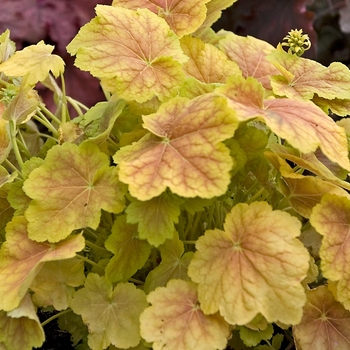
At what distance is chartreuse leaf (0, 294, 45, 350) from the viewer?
0.75 metres

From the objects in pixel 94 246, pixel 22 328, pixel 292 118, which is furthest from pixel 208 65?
pixel 22 328

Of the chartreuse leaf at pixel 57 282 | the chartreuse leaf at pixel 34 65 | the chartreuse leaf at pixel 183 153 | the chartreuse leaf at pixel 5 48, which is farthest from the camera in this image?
the chartreuse leaf at pixel 5 48

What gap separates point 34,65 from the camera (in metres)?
0.92

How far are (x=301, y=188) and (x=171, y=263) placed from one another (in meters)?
0.23

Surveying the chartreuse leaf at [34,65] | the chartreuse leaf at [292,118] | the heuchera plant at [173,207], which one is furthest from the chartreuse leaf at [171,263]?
the chartreuse leaf at [34,65]

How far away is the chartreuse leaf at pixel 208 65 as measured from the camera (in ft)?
3.16

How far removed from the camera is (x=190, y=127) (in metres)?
0.75

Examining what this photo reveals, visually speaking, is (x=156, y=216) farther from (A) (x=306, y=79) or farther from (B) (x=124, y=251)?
(A) (x=306, y=79)

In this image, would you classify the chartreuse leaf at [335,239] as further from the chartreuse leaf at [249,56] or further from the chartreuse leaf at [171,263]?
the chartreuse leaf at [249,56]

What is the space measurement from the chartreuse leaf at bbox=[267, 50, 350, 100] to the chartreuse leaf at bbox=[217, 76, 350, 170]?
117 millimetres

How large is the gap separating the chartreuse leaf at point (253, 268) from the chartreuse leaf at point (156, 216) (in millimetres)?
50

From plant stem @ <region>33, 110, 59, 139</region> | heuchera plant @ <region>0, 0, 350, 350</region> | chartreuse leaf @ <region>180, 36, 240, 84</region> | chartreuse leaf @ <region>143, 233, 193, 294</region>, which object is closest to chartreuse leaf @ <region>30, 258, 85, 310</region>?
heuchera plant @ <region>0, 0, 350, 350</region>

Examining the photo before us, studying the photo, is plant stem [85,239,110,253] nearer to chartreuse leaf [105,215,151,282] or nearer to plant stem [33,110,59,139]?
chartreuse leaf [105,215,151,282]

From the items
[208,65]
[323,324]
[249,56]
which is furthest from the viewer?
[249,56]
